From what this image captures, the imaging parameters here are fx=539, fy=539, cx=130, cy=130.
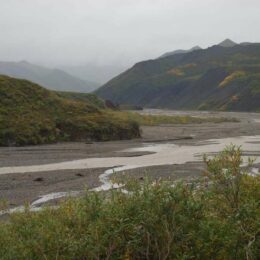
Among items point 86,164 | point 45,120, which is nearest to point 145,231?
point 86,164

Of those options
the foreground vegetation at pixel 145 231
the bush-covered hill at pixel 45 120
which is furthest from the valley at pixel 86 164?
the foreground vegetation at pixel 145 231

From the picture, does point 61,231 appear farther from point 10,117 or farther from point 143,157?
point 10,117

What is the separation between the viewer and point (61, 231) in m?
8.62

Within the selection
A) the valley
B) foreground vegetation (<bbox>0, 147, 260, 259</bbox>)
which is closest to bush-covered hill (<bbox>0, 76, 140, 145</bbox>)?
the valley

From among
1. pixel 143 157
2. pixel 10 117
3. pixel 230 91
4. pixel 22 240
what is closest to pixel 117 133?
pixel 10 117

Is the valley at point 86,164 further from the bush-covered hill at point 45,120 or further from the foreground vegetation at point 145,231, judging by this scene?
the foreground vegetation at point 145,231

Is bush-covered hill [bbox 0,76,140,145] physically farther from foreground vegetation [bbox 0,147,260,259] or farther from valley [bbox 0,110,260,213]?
foreground vegetation [bbox 0,147,260,259]

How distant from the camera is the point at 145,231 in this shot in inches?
334

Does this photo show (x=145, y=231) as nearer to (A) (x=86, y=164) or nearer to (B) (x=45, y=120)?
(A) (x=86, y=164)

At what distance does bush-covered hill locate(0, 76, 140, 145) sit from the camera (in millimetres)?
58562

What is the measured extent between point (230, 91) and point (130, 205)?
193 meters

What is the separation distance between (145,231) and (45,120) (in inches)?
2201

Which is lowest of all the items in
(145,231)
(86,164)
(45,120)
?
(86,164)

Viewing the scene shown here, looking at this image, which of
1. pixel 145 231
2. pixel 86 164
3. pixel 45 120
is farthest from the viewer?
pixel 45 120
